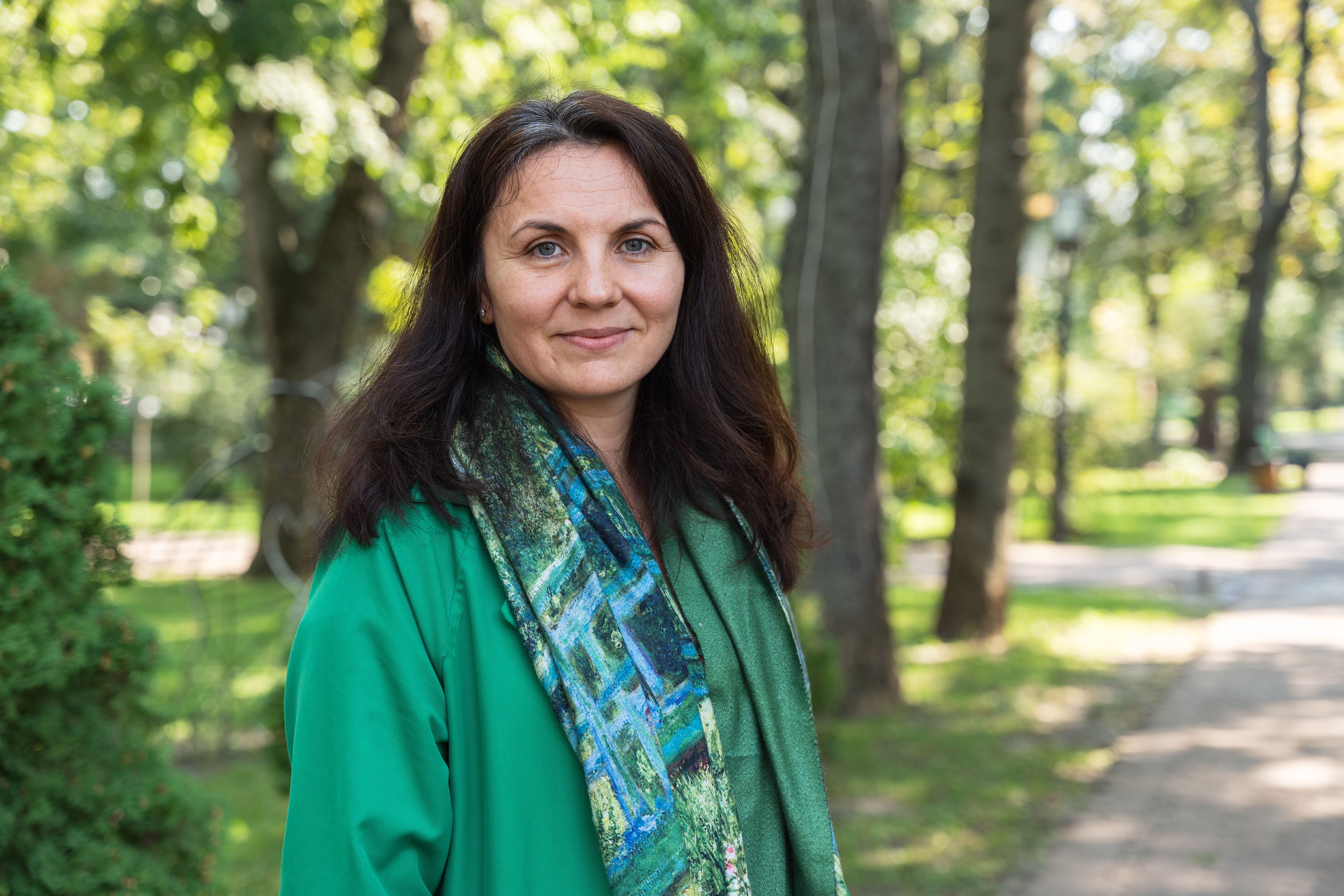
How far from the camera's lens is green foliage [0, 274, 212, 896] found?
2.34 m

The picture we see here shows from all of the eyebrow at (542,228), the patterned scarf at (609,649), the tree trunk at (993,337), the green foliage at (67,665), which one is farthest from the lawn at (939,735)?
the eyebrow at (542,228)

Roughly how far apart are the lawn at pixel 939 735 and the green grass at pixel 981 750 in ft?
0.04

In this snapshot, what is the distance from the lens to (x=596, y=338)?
1770 mm

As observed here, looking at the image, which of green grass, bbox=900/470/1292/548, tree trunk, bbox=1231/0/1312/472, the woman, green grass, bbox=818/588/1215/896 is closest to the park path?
green grass, bbox=818/588/1215/896

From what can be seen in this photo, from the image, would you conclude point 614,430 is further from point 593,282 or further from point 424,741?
point 424,741

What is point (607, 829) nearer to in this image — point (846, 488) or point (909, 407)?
point (846, 488)

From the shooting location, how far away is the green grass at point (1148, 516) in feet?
58.1

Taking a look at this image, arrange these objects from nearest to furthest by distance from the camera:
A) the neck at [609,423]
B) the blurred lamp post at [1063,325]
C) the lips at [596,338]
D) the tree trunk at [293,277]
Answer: the lips at [596,338], the neck at [609,423], the tree trunk at [293,277], the blurred lamp post at [1063,325]

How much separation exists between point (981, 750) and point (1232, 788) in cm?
136

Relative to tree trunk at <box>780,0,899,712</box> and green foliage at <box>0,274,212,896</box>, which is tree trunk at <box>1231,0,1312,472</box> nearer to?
tree trunk at <box>780,0,899,712</box>

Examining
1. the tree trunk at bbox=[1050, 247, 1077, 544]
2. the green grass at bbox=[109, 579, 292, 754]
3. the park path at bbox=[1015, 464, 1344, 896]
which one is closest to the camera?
the park path at bbox=[1015, 464, 1344, 896]

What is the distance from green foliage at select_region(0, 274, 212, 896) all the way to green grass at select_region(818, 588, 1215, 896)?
3.10 meters

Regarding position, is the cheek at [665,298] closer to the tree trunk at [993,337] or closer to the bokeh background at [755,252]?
the bokeh background at [755,252]

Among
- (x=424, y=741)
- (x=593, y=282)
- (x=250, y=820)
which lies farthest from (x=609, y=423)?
(x=250, y=820)
